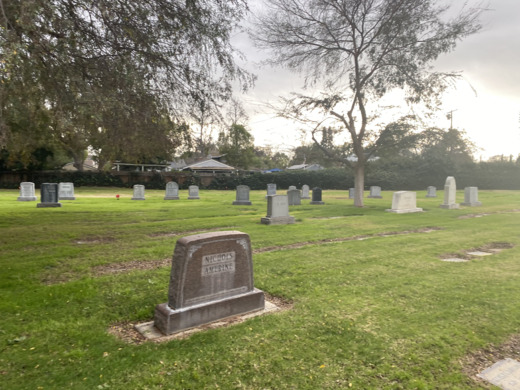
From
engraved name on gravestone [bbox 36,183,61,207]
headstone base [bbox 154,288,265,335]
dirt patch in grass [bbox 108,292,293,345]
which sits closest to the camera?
dirt patch in grass [bbox 108,292,293,345]

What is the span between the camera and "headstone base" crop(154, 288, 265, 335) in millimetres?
3760

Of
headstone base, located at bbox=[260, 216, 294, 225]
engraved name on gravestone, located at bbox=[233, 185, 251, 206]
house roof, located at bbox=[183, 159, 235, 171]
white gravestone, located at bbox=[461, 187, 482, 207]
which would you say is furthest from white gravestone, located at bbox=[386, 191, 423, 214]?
house roof, located at bbox=[183, 159, 235, 171]

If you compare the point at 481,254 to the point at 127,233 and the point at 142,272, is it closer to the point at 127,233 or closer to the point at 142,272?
the point at 142,272

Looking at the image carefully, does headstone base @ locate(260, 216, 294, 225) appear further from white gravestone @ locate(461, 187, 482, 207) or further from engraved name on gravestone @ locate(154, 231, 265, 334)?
white gravestone @ locate(461, 187, 482, 207)

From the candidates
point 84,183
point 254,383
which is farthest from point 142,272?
point 84,183

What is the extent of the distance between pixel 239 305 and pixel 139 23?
6.37 m

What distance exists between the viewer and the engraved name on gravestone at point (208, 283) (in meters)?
3.84

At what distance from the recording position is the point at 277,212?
40.8ft

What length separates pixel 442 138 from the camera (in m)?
17.0

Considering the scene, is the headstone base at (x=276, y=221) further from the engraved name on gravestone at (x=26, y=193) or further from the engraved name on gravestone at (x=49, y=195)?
the engraved name on gravestone at (x=26, y=193)

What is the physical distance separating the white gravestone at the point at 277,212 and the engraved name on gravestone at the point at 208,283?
7.85 meters

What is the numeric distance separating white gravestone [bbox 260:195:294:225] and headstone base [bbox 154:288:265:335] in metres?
7.83

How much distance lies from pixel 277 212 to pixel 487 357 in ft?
30.4

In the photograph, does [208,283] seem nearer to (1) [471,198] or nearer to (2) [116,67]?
(2) [116,67]
